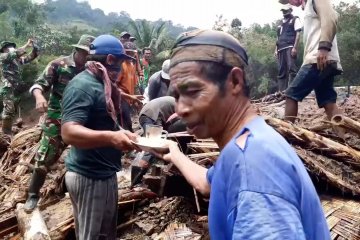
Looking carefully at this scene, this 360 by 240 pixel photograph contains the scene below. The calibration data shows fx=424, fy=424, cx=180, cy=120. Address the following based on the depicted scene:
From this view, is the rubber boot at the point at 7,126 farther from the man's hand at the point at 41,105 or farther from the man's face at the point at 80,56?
the man's face at the point at 80,56

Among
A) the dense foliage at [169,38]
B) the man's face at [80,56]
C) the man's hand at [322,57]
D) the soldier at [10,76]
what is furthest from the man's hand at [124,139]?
the dense foliage at [169,38]

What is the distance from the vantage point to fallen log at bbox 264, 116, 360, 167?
4074 mm

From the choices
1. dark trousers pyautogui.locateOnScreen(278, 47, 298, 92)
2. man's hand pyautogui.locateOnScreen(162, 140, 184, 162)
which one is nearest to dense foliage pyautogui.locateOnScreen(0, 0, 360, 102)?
dark trousers pyautogui.locateOnScreen(278, 47, 298, 92)

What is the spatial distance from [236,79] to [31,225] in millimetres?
4278

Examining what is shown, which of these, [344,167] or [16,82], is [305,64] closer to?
[344,167]

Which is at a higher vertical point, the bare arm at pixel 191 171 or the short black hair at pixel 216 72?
the short black hair at pixel 216 72

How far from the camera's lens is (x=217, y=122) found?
133 centimetres

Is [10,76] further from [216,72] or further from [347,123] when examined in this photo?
[216,72]

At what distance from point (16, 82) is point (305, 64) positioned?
7.68 m

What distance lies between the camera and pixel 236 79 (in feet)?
4.29

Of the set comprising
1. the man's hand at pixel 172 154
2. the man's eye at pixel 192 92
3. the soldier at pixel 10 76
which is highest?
the man's eye at pixel 192 92

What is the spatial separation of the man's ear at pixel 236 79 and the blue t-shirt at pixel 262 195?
0.44 ft

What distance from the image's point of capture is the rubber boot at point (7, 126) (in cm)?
965

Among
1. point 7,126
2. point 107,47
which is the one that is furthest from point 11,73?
point 107,47
